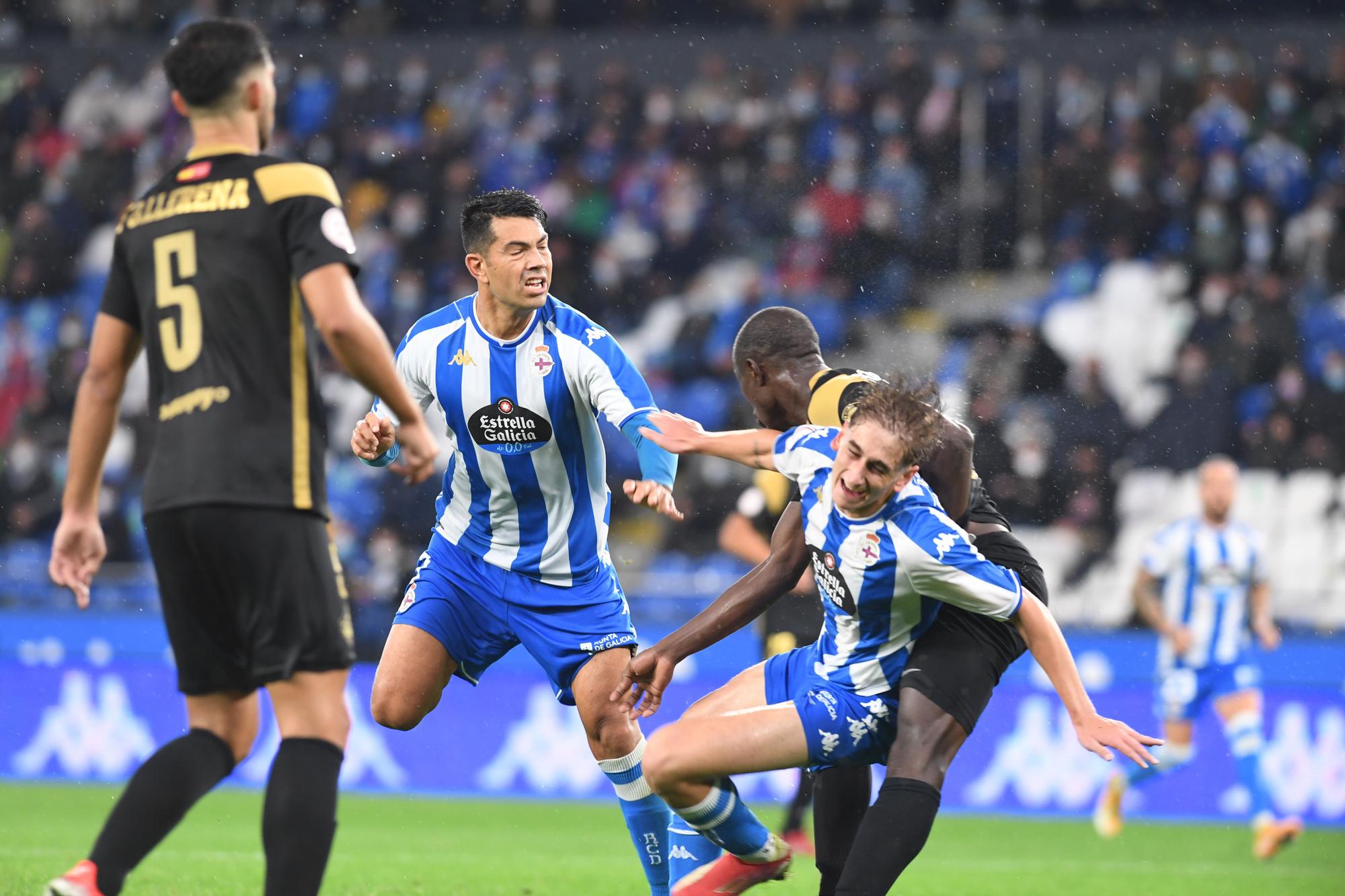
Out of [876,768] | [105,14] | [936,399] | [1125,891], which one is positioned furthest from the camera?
[105,14]

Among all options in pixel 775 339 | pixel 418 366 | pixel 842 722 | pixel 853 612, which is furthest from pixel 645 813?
pixel 418 366

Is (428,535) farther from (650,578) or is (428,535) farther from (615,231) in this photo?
(615,231)

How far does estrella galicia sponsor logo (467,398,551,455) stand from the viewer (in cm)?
574

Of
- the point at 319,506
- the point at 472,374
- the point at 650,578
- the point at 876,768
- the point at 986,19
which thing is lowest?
the point at 876,768

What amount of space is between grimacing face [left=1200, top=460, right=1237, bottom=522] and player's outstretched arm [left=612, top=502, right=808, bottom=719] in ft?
19.6

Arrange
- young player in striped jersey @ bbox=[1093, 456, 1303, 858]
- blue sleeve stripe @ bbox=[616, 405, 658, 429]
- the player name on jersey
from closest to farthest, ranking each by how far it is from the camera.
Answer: the player name on jersey, blue sleeve stripe @ bbox=[616, 405, 658, 429], young player in striped jersey @ bbox=[1093, 456, 1303, 858]

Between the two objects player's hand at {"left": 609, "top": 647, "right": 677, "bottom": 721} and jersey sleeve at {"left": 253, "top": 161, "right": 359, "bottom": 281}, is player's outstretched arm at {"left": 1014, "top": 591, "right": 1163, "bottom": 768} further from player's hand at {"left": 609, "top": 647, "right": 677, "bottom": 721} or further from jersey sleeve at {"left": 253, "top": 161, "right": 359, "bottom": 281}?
jersey sleeve at {"left": 253, "top": 161, "right": 359, "bottom": 281}

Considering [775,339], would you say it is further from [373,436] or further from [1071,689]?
[1071,689]

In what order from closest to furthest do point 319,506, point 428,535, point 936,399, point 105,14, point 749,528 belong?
point 319,506
point 936,399
point 749,528
point 428,535
point 105,14

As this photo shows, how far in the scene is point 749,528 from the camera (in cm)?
902

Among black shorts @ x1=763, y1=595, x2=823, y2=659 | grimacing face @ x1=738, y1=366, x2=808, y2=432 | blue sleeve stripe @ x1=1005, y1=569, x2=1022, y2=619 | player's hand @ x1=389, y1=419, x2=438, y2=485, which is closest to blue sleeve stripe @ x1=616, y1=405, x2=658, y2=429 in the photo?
grimacing face @ x1=738, y1=366, x2=808, y2=432

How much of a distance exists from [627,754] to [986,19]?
552 inches

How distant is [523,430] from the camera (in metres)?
5.75

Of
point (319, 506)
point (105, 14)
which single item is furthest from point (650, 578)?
point (105, 14)
